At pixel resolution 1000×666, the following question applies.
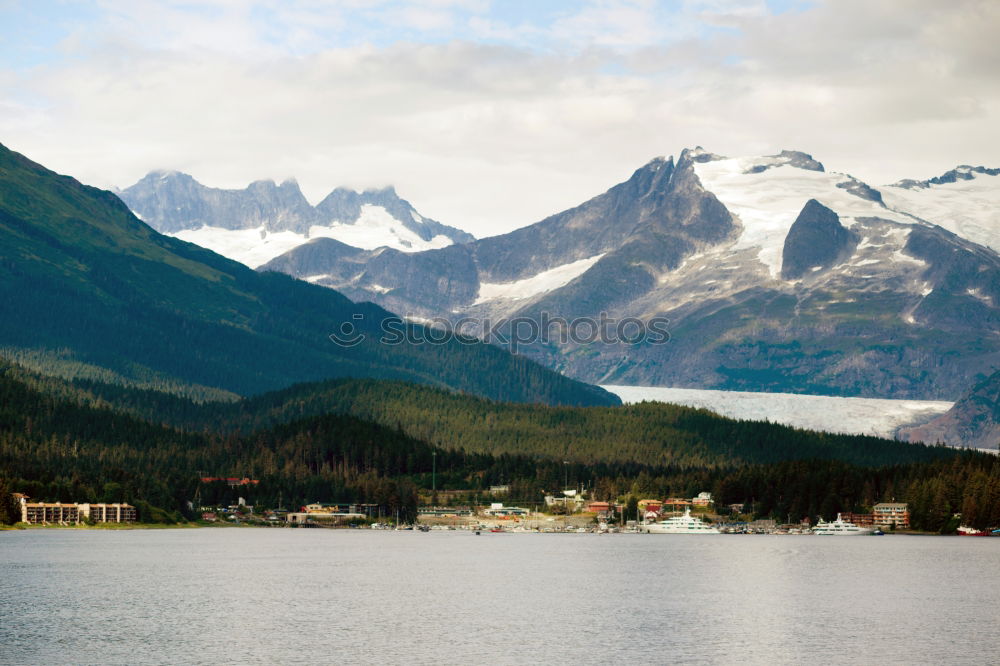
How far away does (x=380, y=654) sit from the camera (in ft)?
432

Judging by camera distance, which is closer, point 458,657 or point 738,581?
point 458,657

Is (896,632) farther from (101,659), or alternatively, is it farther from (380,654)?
(101,659)

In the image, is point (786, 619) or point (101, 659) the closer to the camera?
point (101, 659)

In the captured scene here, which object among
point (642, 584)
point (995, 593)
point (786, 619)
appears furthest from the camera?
point (642, 584)

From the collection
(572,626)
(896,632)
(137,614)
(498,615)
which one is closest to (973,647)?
(896,632)

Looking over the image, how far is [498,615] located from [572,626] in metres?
10.8

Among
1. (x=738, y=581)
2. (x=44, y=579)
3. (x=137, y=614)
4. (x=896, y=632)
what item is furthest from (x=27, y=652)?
(x=738, y=581)

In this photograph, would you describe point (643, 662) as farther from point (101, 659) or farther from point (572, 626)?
point (101, 659)

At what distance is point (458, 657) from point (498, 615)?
28602mm

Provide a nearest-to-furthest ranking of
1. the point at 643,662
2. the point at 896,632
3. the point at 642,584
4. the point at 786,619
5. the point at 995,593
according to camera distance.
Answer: the point at 643,662, the point at 896,632, the point at 786,619, the point at 995,593, the point at 642,584

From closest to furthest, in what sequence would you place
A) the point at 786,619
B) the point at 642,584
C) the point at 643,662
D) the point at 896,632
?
the point at 643,662
the point at 896,632
the point at 786,619
the point at 642,584

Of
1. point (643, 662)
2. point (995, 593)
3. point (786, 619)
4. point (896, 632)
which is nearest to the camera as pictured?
point (643, 662)

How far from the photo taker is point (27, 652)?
131 m

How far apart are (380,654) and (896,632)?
4768 cm
